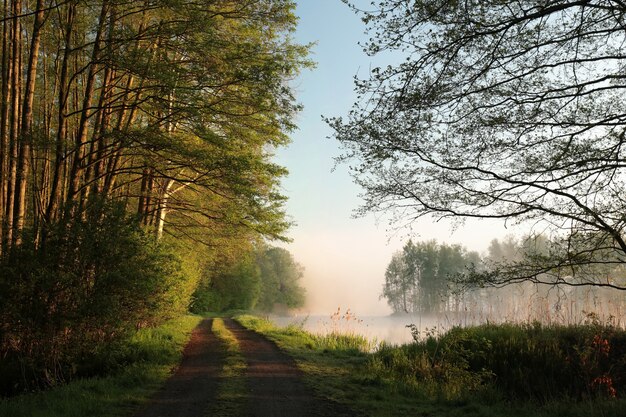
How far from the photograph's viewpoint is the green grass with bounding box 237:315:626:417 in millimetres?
6359

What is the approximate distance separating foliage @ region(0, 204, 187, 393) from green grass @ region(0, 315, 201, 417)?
0.78 meters

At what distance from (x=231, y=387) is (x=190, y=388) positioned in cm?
70

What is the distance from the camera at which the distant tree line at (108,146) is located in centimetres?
809

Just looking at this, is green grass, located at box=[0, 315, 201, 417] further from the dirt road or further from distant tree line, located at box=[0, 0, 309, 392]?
distant tree line, located at box=[0, 0, 309, 392]

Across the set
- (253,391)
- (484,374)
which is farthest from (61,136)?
(484,374)

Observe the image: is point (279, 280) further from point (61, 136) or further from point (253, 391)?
point (253, 391)

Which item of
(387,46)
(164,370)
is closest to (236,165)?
(164,370)

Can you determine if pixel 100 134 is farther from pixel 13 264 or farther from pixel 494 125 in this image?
pixel 494 125

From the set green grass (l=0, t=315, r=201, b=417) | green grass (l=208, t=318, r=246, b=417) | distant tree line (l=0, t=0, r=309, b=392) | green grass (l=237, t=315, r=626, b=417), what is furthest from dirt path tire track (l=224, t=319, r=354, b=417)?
distant tree line (l=0, t=0, r=309, b=392)

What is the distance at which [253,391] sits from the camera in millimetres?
6848

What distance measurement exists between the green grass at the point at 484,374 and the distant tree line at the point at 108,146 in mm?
4589

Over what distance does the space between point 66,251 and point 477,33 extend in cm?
827

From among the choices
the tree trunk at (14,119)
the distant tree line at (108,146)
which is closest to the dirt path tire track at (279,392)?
the distant tree line at (108,146)

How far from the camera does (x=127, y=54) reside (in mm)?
9461
